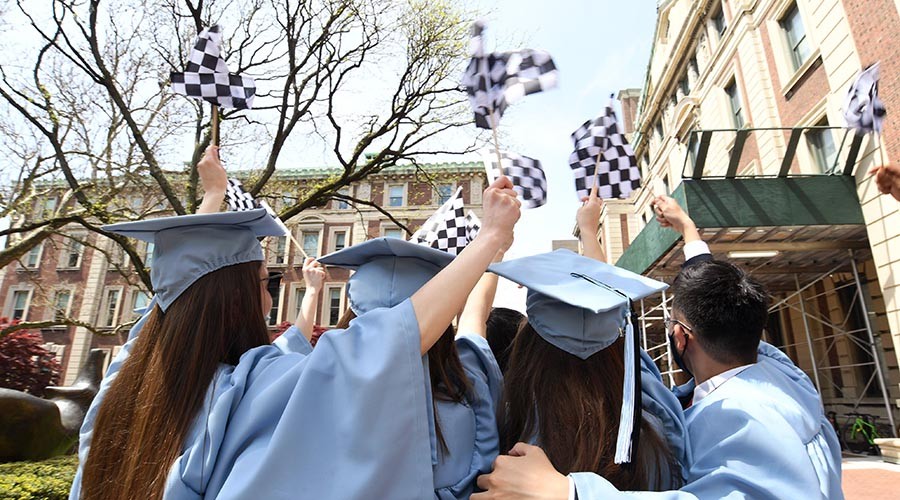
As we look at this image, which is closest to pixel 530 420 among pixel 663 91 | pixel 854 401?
pixel 854 401

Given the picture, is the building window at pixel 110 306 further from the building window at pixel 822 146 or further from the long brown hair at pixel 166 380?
the building window at pixel 822 146

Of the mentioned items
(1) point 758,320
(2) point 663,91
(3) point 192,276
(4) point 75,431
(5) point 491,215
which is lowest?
(4) point 75,431

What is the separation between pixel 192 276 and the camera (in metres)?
1.50

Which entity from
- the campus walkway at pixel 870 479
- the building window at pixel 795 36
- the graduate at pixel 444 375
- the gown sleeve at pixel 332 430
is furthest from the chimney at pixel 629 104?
the gown sleeve at pixel 332 430

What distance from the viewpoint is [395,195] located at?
29.6m

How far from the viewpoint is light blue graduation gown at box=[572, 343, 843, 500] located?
1278mm

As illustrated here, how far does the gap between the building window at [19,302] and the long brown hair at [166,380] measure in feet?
116

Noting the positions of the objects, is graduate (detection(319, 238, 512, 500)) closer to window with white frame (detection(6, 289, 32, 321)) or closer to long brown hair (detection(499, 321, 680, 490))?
long brown hair (detection(499, 321, 680, 490))

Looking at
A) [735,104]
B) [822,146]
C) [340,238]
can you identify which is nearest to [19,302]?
[340,238]

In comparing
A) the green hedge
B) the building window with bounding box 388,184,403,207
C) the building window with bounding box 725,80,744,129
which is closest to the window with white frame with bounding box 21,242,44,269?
the building window with bounding box 388,184,403,207

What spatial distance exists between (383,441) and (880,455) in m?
11.6

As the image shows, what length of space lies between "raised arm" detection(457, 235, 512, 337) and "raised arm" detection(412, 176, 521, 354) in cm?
39

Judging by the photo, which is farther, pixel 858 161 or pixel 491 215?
pixel 858 161

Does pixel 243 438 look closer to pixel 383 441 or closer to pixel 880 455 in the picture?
pixel 383 441
